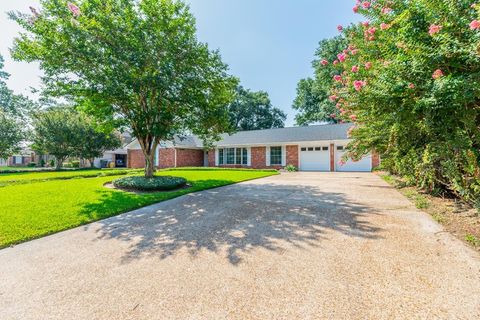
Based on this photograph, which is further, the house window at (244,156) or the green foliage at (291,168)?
the house window at (244,156)

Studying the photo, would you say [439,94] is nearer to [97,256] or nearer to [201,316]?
[201,316]

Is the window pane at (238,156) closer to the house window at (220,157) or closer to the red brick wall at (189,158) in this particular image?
the house window at (220,157)

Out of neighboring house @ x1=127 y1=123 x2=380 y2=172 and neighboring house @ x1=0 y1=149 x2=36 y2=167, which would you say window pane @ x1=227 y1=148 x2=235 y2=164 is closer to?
neighboring house @ x1=127 y1=123 x2=380 y2=172

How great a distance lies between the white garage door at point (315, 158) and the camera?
17188mm

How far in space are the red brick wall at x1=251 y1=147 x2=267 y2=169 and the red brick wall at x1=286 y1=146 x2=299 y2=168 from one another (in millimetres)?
2139

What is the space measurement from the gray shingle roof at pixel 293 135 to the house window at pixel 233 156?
2.74 feet

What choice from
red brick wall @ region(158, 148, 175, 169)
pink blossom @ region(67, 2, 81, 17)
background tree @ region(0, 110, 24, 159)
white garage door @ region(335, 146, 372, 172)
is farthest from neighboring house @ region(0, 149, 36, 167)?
white garage door @ region(335, 146, 372, 172)

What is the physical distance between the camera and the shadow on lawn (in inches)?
132

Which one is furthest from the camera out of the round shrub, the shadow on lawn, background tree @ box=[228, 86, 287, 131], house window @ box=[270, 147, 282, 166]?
background tree @ box=[228, 86, 287, 131]

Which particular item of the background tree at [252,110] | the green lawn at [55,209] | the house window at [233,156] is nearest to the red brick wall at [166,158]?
the house window at [233,156]

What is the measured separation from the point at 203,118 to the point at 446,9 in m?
7.78

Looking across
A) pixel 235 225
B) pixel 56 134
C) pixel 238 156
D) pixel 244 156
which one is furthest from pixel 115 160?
pixel 235 225

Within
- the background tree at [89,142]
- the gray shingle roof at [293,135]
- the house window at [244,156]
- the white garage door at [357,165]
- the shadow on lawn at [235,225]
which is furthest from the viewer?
the background tree at [89,142]

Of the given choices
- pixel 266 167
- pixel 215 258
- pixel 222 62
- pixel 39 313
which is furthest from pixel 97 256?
pixel 266 167
